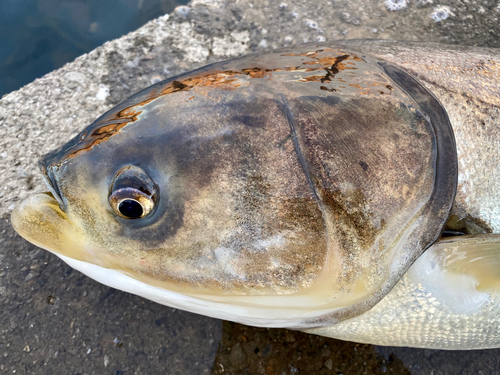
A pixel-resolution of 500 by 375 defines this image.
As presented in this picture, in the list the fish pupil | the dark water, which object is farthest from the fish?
the dark water

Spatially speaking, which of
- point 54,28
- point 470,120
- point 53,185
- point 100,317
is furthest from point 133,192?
point 54,28

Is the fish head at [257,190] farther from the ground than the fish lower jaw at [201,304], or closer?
farther from the ground

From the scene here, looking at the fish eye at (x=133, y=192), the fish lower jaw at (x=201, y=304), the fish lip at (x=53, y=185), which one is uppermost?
the fish eye at (x=133, y=192)

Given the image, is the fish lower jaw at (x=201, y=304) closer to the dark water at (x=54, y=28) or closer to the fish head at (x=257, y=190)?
the fish head at (x=257, y=190)

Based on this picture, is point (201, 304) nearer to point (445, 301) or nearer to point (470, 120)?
point (445, 301)

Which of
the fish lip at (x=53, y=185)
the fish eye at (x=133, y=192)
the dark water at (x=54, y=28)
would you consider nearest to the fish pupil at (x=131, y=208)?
the fish eye at (x=133, y=192)
